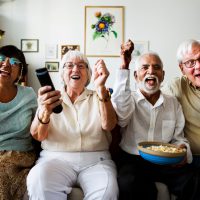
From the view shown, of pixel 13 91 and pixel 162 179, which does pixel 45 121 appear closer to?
pixel 13 91

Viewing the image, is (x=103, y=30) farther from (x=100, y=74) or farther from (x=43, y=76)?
(x=43, y=76)

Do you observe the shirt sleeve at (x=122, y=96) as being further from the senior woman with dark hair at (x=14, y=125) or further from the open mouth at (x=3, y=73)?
the open mouth at (x=3, y=73)

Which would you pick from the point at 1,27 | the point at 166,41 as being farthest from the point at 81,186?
the point at 1,27

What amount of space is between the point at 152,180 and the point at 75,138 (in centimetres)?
50

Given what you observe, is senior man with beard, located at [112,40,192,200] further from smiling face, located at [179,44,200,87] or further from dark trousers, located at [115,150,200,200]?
smiling face, located at [179,44,200,87]

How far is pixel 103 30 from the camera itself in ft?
13.1

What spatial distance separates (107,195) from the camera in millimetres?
1189

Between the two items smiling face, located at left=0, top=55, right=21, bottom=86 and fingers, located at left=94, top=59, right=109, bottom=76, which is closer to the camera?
fingers, located at left=94, top=59, right=109, bottom=76

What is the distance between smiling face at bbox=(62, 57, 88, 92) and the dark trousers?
561mm

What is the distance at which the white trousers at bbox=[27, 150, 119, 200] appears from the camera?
1.20 metres

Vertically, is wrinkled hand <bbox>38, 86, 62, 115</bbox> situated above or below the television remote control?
below

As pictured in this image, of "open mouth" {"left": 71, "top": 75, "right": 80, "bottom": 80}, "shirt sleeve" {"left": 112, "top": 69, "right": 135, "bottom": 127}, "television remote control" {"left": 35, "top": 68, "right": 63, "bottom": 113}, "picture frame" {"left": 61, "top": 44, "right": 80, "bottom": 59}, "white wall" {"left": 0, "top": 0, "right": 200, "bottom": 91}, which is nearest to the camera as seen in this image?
"television remote control" {"left": 35, "top": 68, "right": 63, "bottom": 113}

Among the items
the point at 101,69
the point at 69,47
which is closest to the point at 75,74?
the point at 101,69

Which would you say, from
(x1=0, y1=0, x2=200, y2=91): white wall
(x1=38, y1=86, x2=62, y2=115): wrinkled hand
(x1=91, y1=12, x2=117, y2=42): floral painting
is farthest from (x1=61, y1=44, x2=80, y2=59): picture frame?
(x1=38, y1=86, x2=62, y2=115): wrinkled hand
